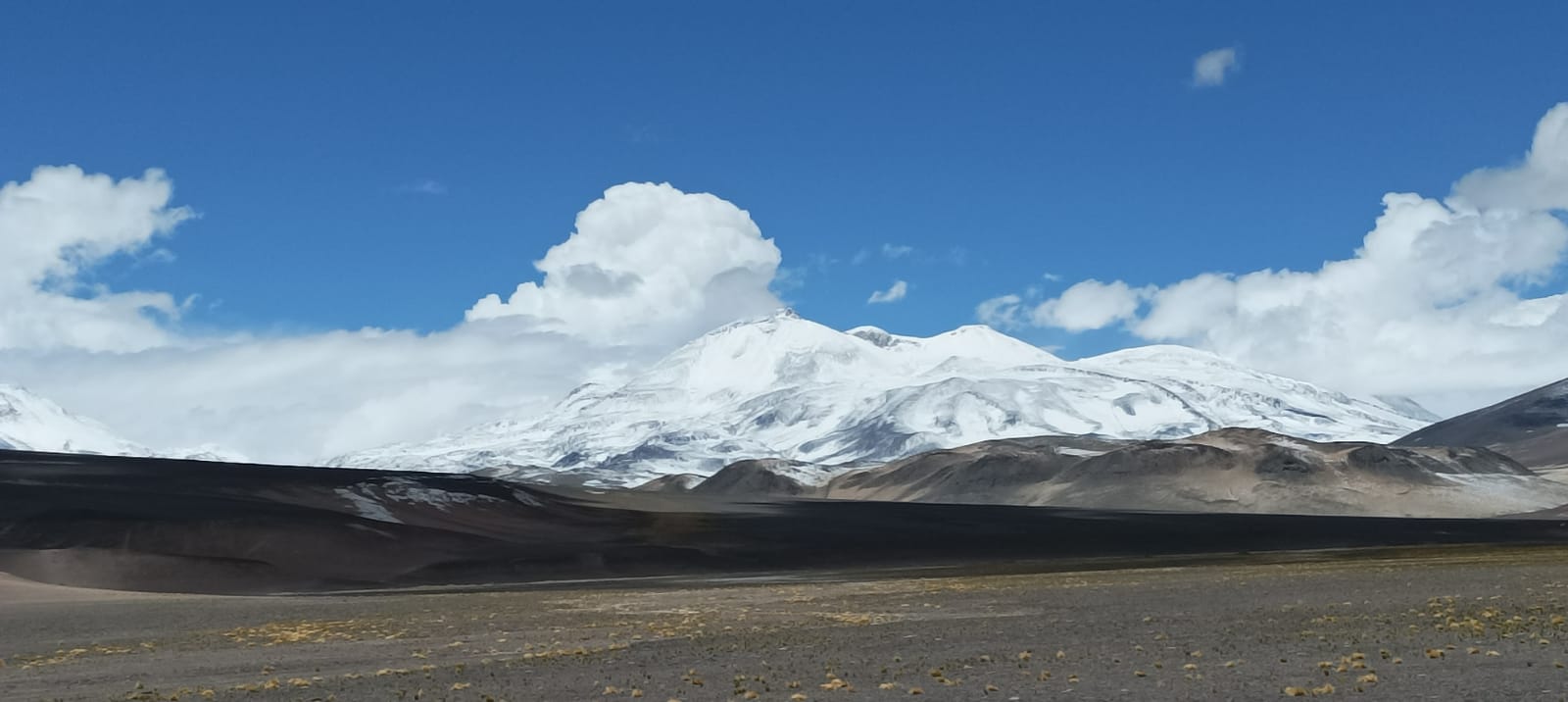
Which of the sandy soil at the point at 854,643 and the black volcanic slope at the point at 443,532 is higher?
the black volcanic slope at the point at 443,532

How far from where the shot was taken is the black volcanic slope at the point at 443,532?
8150 cm

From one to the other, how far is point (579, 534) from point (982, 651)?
82.9 m

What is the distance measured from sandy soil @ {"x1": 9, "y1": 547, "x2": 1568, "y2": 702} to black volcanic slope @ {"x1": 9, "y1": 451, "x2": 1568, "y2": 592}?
2458 cm

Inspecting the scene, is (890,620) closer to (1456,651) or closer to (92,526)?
(1456,651)

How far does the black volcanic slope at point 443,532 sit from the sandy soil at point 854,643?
2458cm

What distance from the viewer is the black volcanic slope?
Result: 81.5 m

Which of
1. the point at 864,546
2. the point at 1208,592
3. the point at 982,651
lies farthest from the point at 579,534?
the point at 982,651

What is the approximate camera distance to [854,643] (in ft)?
105

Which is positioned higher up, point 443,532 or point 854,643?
point 443,532

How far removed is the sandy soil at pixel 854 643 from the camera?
23.7 meters

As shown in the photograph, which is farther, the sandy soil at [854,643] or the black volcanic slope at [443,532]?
the black volcanic slope at [443,532]

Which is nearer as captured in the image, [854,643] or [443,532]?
[854,643]

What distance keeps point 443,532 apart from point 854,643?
7026cm

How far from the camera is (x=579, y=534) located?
361 feet
